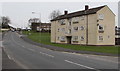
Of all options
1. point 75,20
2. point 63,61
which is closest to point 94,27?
point 75,20

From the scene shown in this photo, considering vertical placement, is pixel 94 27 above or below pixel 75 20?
below

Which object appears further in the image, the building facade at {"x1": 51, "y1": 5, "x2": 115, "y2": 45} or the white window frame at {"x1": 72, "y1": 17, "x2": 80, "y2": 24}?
the white window frame at {"x1": 72, "y1": 17, "x2": 80, "y2": 24}

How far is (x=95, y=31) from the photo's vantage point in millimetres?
56594

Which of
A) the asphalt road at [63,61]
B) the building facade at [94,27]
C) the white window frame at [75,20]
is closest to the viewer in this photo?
the asphalt road at [63,61]

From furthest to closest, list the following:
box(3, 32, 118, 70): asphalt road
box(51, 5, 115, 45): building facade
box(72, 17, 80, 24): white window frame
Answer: box(72, 17, 80, 24): white window frame → box(51, 5, 115, 45): building facade → box(3, 32, 118, 70): asphalt road

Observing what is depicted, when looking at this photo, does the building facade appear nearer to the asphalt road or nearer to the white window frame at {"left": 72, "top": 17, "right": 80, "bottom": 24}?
the white window frame at {"left": 72, "top": 17, "right": 80, "bottom": 24}

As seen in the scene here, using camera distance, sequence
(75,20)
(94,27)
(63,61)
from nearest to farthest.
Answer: (63,61)
(94,27)
(75,20)

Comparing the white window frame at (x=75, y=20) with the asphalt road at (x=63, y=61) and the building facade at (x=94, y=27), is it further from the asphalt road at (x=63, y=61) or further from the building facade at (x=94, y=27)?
the asphalt road at (x=63, y=61)

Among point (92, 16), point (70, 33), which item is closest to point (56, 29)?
point (70, 33)

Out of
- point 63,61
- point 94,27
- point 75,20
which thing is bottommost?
point 63,61

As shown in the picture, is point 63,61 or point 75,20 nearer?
point 63,61

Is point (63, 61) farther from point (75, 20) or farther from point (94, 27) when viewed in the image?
point (75, 20)

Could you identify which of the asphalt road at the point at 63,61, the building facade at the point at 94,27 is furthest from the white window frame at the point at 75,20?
the asphalt road at the point at 63,61

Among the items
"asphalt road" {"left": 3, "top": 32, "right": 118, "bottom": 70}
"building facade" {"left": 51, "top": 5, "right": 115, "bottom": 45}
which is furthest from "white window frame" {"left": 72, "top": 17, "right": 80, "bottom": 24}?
"asphalt road" {"left": 3, "top": 32, "right": 118, "bottom": 70}
